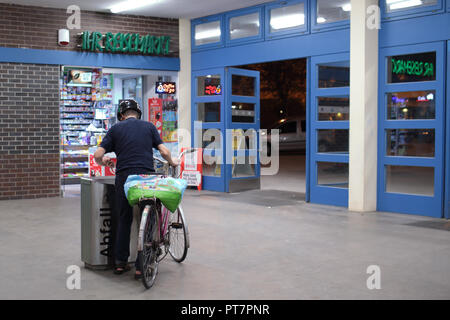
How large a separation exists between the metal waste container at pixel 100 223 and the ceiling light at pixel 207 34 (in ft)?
22.7

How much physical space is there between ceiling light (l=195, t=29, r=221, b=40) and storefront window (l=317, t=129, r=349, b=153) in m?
3.42

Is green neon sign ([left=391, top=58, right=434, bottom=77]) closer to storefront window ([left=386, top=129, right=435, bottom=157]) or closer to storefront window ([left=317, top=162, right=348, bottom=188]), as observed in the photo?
storefront window ([left=386, top=129, right=435, bottom=157])

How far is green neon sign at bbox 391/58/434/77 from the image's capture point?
8.41 metres

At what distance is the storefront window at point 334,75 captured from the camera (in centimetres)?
936

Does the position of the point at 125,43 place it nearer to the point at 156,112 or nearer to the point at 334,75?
the point at 156,112

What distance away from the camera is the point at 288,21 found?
1022cm

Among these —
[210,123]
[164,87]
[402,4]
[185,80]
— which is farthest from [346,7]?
[164,87]

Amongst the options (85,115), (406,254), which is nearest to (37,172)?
(85,115)

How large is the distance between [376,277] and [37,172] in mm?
7720

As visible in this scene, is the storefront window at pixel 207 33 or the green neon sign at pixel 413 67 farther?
the storefront window at pixel 207 33

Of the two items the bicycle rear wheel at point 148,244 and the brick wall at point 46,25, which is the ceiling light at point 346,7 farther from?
the bicycle rear wheel at point 148,244

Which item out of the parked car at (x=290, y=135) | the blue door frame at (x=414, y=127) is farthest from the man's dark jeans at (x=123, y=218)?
the parked car at (x=290, y=135)

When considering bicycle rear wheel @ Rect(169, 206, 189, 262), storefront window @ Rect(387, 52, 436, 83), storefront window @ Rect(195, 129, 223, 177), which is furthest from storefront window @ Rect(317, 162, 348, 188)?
bicycle rear wheel @ Rect(169, 206, 189, 262)

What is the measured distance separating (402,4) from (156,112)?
5.94m
